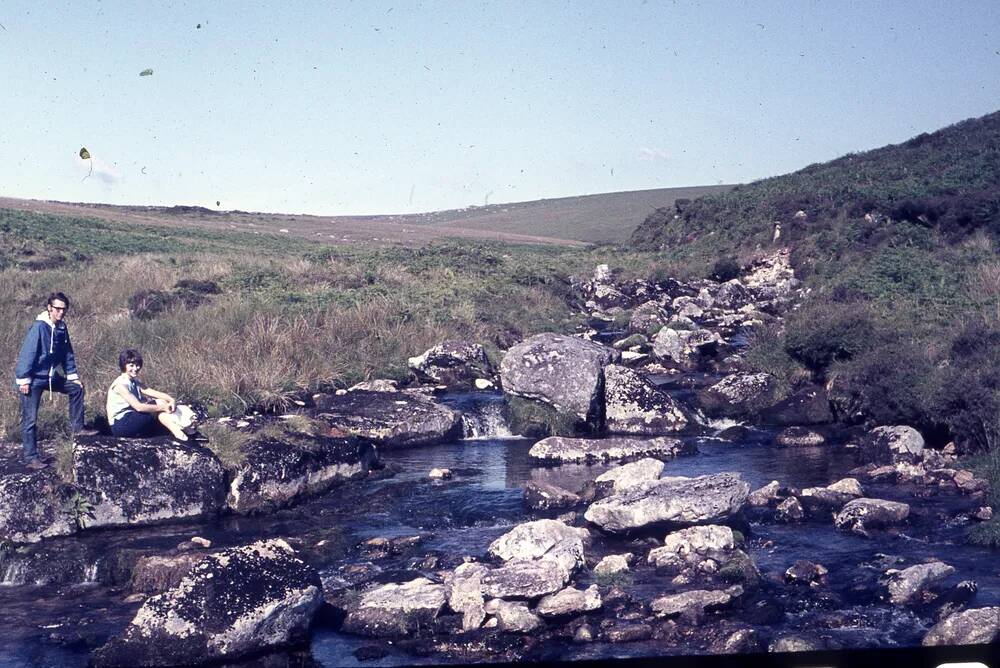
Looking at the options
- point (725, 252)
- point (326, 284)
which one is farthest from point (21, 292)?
point (725, 252)

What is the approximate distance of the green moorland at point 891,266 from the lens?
13297 millimetres

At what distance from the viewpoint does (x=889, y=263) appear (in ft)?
92.0

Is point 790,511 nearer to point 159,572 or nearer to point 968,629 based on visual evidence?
point 968,629

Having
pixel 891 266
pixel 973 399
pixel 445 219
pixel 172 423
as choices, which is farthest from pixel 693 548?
pixel 445 219

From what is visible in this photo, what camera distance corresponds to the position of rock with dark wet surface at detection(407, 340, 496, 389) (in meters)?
18.3

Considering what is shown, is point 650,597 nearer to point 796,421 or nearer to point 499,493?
point 499,493

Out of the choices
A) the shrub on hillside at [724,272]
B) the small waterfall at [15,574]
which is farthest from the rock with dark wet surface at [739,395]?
the shrub on hillside at [724,272]

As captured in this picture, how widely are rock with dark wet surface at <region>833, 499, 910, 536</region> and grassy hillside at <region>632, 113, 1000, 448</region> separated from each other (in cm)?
292

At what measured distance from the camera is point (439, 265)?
34.6m

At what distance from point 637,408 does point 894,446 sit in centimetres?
438

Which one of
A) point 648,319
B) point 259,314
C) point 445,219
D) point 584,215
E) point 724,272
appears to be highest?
point 445,219

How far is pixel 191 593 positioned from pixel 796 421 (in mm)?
11254

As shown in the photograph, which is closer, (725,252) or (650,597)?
(650,597)

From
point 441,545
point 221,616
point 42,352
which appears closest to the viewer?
point 221,616
